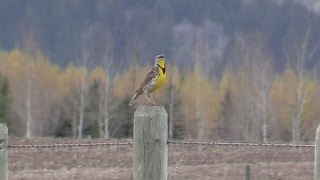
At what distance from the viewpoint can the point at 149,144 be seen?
465 cm

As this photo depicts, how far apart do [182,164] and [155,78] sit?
10.5 metres

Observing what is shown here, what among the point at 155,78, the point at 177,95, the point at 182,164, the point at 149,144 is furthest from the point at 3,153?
the point at 177,95

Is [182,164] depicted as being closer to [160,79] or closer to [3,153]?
[160,79]

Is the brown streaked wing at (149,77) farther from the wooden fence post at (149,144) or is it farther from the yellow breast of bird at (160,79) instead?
the wooden fence post at (149,144)

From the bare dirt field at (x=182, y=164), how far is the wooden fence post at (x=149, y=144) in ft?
32.1

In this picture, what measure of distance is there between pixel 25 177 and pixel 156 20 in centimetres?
16664

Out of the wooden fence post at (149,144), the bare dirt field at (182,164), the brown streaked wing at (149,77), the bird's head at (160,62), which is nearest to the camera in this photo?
the wooden fence post at (149,144)

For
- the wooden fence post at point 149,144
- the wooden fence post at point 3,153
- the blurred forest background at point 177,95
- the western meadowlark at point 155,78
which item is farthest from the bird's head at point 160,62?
the blurred forest background at point 177,95

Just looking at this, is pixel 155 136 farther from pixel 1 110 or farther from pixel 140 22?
pixel 140 22

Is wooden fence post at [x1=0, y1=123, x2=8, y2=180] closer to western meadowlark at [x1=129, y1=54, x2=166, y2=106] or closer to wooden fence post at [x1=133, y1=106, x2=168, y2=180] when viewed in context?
wooden fence post at [x1=133, y1=106, x2=168, y2=180]

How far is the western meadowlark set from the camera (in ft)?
17.8

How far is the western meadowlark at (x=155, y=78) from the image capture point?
5438mm

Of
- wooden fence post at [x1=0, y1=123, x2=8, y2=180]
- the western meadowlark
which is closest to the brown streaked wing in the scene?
the western meadowlark

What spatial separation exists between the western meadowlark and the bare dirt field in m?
8.84
